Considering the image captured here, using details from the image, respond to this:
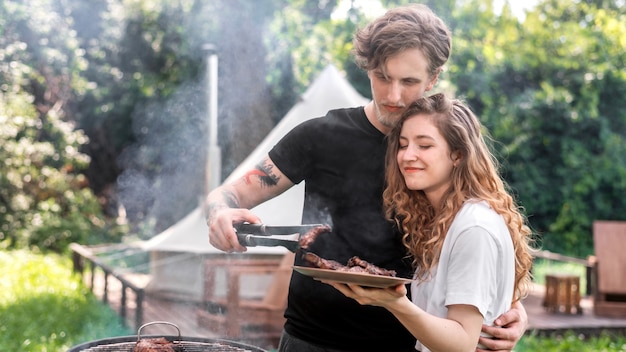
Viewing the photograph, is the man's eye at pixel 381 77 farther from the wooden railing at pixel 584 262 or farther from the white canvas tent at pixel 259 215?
the wooden railing at pixel 584 262

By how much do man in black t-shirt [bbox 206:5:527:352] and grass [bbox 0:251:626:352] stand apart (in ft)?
12.7

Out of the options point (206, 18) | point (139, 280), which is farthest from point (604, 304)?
point (206, 18)

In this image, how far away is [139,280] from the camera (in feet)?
31.7

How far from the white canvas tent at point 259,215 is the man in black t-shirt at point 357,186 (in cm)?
318

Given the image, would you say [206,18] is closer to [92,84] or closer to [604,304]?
[92,84]

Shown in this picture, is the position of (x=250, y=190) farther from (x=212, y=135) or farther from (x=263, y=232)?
(x=212, y=135)

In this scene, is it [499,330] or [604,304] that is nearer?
[499,330]

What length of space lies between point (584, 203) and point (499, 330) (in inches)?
508

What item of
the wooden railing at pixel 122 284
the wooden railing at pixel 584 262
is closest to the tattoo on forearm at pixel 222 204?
the wooden railing at pixel 122 284

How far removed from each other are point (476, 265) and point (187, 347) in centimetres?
114

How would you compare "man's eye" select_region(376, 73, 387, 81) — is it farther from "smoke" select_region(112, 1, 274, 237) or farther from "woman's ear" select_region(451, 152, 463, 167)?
"smoke" select_region(112, 1, 274, 237)

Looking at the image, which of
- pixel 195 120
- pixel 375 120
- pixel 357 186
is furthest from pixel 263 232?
pixel 195 120

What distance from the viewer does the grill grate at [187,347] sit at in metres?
2.22

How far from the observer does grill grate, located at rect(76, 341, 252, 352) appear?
2.22m
